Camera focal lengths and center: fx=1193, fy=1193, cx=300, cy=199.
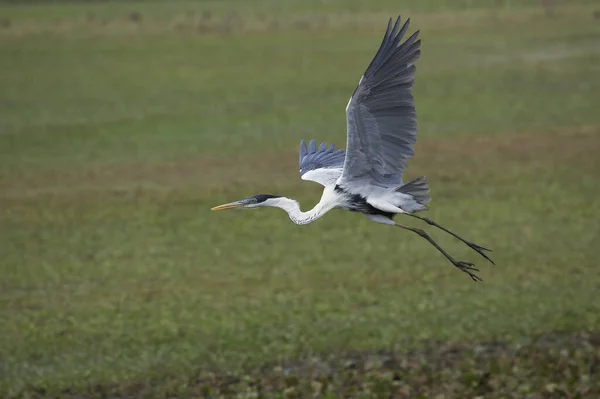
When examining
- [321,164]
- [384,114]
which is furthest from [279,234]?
[384,114]

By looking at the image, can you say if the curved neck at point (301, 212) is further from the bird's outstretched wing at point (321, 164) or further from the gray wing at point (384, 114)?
the bird's outstretched wing at point (321, 164)

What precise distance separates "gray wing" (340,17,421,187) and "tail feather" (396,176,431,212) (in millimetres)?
138

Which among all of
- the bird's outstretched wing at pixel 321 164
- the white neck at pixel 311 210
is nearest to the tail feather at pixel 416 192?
the white neck at pixel 311 210

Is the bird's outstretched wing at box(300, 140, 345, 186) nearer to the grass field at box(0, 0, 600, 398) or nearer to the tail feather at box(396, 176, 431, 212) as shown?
the tail feather at box(396, 176, 431, 212)

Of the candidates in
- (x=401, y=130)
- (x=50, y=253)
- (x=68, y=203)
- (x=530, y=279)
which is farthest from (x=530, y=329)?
(x=68, y=203)

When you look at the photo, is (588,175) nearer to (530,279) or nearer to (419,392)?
(530,279)

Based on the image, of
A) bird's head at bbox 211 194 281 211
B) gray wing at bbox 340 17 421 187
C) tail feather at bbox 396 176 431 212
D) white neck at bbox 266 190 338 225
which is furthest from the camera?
bird's head at bbox 211 194 281 211

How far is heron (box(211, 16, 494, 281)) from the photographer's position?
838 cm

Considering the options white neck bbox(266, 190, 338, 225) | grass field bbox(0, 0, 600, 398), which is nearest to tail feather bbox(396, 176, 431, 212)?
white neck bbox(266, 190, 338, 225)

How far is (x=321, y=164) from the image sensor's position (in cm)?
1025

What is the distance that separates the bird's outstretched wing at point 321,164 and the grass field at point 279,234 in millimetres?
2110

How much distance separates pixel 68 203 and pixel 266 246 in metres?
4.54

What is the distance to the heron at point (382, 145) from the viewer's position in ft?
27.5

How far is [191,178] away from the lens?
21.1 m
